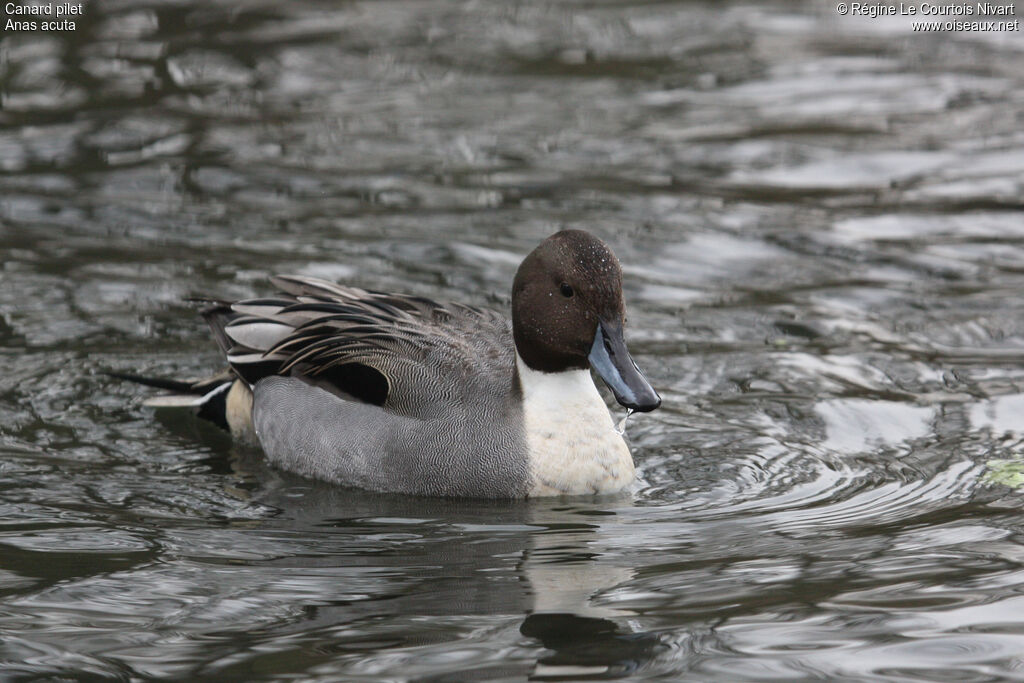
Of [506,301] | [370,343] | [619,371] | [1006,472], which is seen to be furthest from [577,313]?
[506,301]

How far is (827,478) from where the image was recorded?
6.07 metres

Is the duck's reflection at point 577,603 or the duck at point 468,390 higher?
the duck at point 468,390

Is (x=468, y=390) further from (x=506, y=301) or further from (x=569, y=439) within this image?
(x=506, y=301)

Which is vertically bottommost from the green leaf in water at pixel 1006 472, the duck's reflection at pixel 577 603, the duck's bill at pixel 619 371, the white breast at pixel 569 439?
the duck's reflection at pixel 577 603

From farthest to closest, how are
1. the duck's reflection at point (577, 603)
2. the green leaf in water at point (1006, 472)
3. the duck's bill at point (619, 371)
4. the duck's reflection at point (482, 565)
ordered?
the green leaf in water at point (1006, 472), the duck's bill at point (619, 371), the duck's reflection at point (482, 565), the duck's reflection at point (577, 603)

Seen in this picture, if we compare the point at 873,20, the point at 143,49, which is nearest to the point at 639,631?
the point at 143,49

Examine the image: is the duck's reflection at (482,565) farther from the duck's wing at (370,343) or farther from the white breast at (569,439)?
the duck's wing at (370,343)

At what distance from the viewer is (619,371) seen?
575 cm

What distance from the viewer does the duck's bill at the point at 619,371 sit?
5.63m

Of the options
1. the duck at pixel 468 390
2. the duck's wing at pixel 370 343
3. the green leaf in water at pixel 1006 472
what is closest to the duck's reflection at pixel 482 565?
the duck at pixel 468 390

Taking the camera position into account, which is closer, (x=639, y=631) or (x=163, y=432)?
(x=639, y=631)

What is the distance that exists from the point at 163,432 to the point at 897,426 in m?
3.28

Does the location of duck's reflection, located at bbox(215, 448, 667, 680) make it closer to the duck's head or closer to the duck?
the duck

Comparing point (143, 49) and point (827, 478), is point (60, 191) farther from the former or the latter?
point (827, 478)
